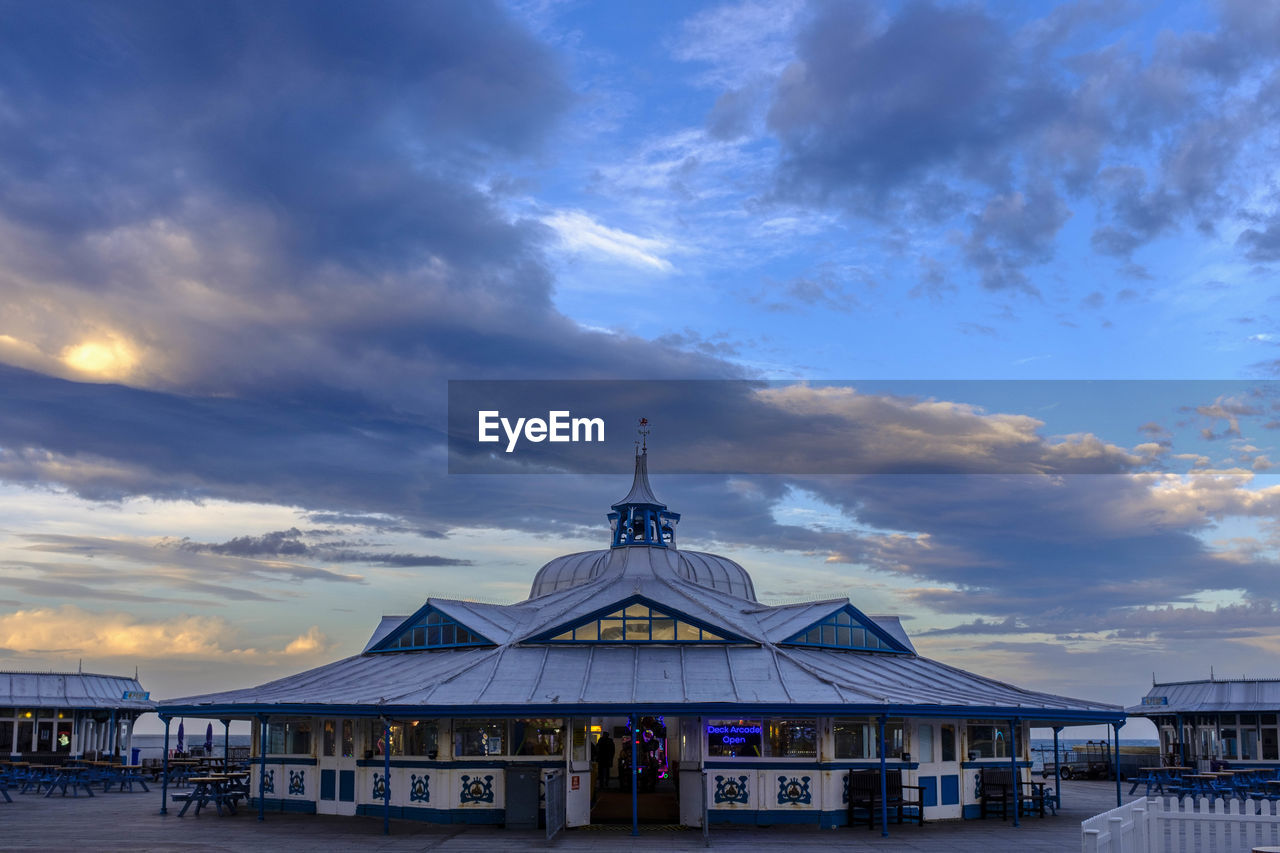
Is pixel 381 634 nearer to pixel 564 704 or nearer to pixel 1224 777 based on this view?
pixel 564 704

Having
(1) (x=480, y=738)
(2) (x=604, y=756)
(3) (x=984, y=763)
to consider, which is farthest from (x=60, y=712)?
(3) (x=984, y=763)

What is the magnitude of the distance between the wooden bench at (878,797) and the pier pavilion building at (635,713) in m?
0.30

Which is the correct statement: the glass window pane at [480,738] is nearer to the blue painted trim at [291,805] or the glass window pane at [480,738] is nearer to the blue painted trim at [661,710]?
the blue painted trim at [661,710]

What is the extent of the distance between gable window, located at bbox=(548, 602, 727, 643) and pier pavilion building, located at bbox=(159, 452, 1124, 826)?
4 cm

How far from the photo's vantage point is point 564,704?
27500 millimetres

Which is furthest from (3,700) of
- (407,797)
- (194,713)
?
(407,797)

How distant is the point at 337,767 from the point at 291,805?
2.28 metres

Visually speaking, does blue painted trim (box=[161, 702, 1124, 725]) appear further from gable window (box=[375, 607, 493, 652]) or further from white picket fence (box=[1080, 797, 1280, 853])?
white picket fence (box=[1080, 797, 1280, 853])

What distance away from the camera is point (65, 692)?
176 feet

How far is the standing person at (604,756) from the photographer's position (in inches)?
1513

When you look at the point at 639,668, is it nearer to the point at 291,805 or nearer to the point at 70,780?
the point at 291,805

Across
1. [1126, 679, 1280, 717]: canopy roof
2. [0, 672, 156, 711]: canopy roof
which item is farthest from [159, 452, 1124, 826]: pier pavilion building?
[0, 672, 156, 711]: canopy roof

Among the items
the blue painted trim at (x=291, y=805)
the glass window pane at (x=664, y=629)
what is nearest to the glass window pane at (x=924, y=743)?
the glass window pane at (x=664, y=629)

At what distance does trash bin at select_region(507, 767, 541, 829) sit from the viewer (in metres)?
28.1
